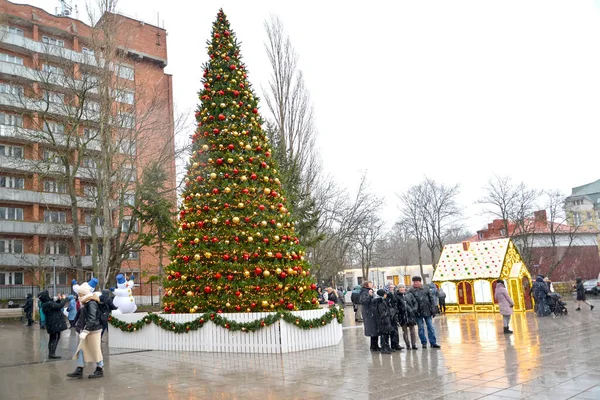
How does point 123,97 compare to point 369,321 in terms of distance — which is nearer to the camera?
point 369,321

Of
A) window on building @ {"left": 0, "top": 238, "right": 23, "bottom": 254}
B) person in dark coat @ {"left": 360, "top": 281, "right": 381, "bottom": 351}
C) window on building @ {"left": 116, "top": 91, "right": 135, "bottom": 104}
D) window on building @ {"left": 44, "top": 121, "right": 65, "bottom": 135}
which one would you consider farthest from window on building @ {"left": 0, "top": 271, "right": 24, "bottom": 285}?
person in dark coat @ {"left": 360, "top": 281, "right": 381, "bottom": 351}

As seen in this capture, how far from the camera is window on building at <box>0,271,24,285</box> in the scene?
131 ft

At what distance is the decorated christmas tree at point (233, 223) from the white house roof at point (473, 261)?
44.0ft

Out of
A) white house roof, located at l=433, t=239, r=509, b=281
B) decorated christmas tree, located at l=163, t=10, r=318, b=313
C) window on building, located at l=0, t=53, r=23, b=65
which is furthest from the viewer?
window on building, located at l=0, t=53, r=23, b=65

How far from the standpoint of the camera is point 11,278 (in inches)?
1583

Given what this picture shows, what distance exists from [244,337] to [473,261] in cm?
1598

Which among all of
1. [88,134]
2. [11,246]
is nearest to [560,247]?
[88,134]

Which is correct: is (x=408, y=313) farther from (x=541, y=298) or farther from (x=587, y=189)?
(x=587, y=189)

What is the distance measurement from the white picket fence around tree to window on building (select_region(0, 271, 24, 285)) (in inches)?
1231

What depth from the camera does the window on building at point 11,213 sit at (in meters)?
39.5

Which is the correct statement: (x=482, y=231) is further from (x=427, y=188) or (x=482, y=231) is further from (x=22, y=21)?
(x=22, y=21)

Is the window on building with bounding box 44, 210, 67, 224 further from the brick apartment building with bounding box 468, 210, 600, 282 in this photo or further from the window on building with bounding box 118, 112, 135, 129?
the brick apartment building with bounding box 468, 210, 600, 282

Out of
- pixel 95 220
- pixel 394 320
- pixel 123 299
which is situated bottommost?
pixel 394 320

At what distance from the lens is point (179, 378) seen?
9359mm
